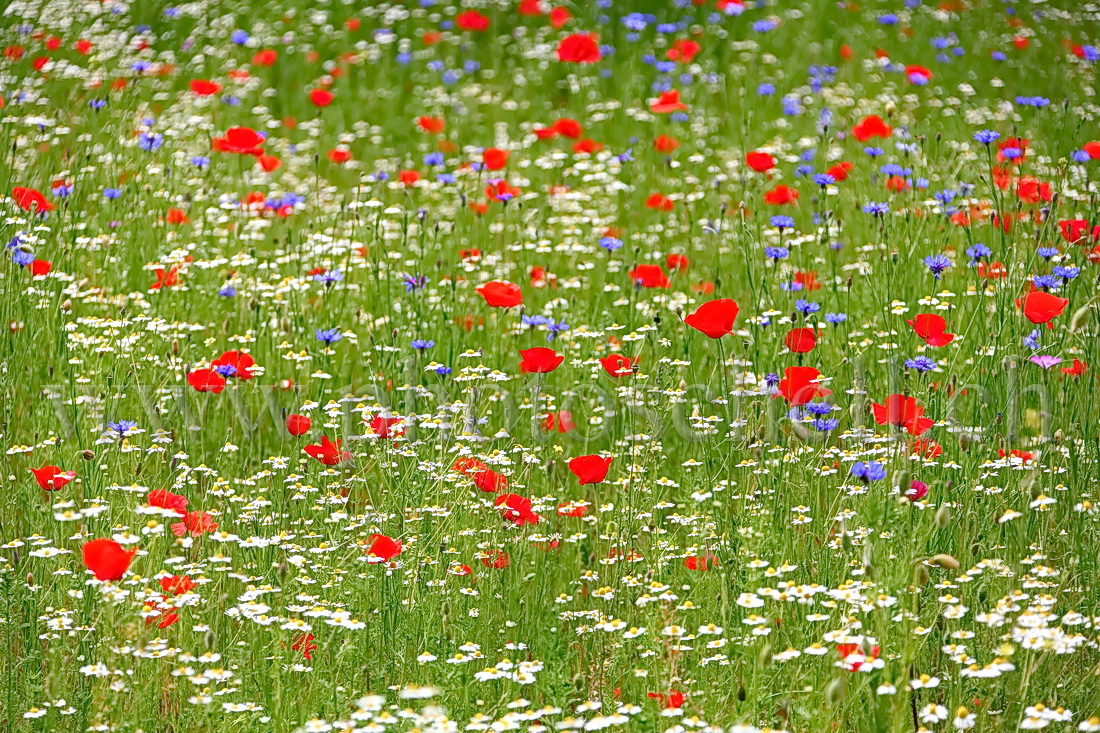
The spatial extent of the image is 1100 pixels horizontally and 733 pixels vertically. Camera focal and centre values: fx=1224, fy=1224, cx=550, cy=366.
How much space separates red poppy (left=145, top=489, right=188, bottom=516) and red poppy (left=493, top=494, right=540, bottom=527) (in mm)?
662

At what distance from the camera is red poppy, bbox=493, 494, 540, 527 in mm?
2582

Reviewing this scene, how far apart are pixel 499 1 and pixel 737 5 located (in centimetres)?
246

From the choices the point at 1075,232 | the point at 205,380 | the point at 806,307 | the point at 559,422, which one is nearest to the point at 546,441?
the point at 559,422

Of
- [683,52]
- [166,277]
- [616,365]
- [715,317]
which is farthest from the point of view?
[683,52]

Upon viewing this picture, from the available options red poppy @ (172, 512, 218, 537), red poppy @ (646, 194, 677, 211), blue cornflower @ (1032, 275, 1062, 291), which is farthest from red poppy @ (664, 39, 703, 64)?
red poppy @ (172, 512, 218, 537)

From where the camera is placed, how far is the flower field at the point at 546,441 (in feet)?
7.93

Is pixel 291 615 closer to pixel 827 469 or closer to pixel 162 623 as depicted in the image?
pixel 162 623

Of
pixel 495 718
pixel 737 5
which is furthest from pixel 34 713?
pixel 737 5

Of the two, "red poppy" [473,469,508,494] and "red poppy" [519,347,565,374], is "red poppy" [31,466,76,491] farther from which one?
"red poppy" [519,347,565,374]

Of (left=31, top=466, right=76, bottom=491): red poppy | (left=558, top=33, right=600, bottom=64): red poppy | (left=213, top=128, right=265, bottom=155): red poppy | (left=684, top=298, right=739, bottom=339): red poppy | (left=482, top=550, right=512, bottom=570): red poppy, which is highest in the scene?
(left=213, top=128, right=265, bottom=155): red poppy

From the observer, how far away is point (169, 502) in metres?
2.55

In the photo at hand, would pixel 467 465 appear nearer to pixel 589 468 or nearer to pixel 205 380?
pixel 589 468

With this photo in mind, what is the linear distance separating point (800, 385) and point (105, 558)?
1.56m

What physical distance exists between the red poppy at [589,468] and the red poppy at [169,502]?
2.69 ft
